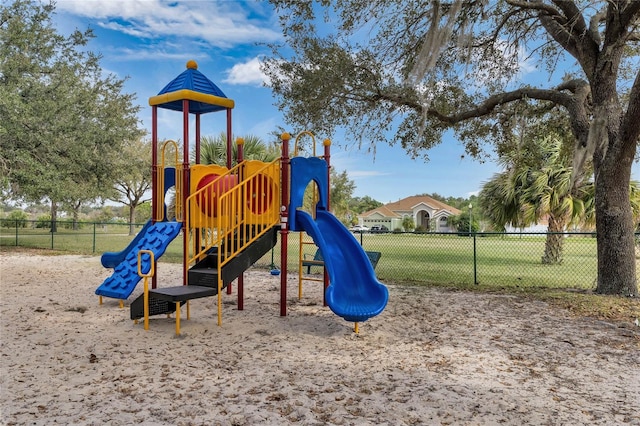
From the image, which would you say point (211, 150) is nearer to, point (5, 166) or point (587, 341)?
point (5, 166)

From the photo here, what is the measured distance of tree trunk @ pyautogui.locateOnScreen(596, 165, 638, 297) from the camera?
26.5 feet

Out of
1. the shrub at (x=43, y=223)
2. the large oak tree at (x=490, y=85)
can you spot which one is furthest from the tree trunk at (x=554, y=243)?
the shrub at (x=43, y=223)

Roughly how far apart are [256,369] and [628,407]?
2.97 meters

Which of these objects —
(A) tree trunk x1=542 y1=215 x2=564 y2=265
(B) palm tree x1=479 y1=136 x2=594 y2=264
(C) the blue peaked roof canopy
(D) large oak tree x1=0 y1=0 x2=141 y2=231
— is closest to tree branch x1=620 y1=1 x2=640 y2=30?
(C) the blue peaked roof canopy

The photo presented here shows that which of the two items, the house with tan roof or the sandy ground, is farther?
the house with tan roof

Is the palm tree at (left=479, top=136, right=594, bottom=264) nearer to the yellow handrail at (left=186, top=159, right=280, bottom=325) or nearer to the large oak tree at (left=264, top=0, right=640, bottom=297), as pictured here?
the large oak tree at (left=264, top=0, right=640, bottom=297)

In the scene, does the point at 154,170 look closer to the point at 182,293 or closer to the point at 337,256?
the point at 182,293

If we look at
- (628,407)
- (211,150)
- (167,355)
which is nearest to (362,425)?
(628,407)

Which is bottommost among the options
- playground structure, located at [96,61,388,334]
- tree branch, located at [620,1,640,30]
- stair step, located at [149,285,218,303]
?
stair step, located at [149,285,218,303]

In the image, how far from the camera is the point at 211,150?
1545 centimetres

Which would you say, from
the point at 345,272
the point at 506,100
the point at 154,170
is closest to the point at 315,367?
the point at 345,272

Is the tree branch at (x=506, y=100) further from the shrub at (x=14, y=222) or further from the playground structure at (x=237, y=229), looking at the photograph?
the shrub at (x=14, y=222)

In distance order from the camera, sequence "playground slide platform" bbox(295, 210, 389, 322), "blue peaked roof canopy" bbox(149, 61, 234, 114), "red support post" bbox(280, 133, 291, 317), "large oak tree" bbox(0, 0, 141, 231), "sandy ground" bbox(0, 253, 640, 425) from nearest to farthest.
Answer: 1. "sandy ground" bbox(0, 253, 640, 425)
2. "playground slide platform" bbox(295, 210, 389, 322)
3. "red support post" bbox(280, 133, 291, 317)
4. "blue peaked roof canopy" bbox(149, 61, 234, 114)
5. "large oak tree" bbox(0, 0, 141, 231)

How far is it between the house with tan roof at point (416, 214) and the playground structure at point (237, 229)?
1934 inches
